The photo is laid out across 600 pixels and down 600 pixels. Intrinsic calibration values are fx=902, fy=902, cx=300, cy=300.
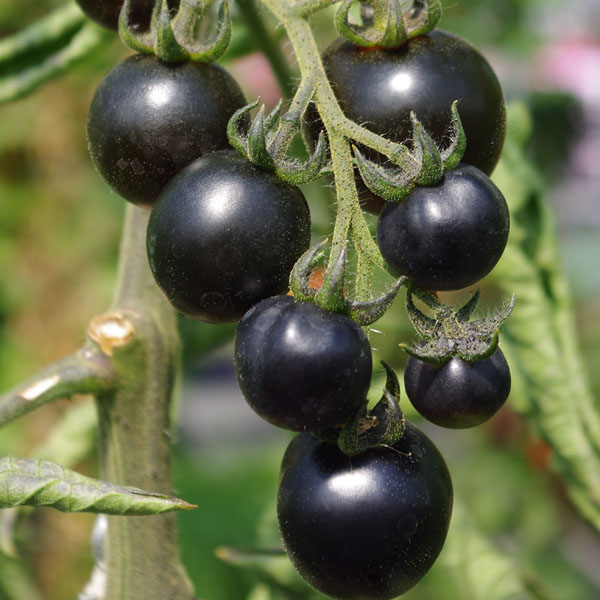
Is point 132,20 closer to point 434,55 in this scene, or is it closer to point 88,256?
point 434,55

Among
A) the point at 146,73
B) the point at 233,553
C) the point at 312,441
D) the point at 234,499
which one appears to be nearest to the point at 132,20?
the point at 146,73

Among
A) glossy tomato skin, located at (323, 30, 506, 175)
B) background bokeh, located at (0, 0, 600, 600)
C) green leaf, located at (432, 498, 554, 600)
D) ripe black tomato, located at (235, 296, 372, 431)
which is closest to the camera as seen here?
ripe black tomato, located at (235, 296, 372, 431)

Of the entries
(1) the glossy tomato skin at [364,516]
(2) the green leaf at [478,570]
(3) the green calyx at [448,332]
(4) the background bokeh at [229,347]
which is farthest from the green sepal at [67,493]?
(4) the background bokeh at [229,347]

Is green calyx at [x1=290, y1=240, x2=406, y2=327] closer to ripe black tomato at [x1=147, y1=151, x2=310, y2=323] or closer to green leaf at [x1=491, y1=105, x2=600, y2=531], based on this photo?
ripe black tomato at [x1=147, y1=151, x2=310, y2=323]

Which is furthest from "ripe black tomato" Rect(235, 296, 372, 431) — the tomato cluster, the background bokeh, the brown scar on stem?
the background bokeh

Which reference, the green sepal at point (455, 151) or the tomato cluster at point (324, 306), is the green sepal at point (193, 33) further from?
the green sepal at point (455, 151)

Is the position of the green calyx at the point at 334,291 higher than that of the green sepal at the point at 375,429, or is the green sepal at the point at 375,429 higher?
the green calyx at the point at 334,291
